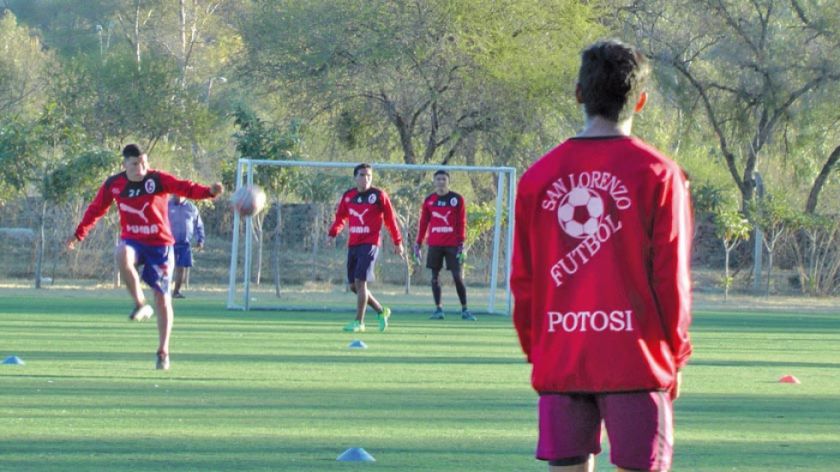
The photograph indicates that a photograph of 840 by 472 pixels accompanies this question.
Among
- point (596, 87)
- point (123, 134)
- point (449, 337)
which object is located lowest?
point (449, 337)

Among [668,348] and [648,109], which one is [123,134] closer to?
[648,109]

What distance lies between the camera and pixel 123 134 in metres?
40.5

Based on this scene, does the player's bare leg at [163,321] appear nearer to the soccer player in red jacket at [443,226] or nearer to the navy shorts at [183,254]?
the soccer player in red jacket at [443,226]

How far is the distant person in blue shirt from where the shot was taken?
24.5 meters

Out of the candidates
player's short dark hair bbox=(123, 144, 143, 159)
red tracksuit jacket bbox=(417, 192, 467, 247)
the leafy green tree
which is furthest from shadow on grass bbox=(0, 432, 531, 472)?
the leafy green tree

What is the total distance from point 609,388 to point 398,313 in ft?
59.1

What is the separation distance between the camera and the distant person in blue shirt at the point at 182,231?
24.5 metres

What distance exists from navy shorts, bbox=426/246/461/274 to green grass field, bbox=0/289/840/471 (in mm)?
2261

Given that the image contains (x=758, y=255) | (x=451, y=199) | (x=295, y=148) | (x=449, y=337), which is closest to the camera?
(x=449, y=337)

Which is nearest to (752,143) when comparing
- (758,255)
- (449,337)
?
(758,255)

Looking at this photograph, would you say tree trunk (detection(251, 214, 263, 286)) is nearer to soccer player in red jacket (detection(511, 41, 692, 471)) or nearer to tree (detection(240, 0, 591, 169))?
tree (detection(240, 0, 591, 169))

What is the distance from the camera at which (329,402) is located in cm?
989

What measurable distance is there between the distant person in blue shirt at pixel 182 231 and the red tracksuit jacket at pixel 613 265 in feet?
66.8

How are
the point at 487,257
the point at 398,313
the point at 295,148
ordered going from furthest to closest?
the point at 487,257 → the point at 295,148 → the point at 398,313
